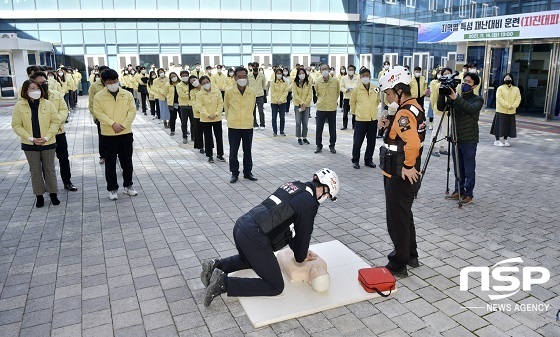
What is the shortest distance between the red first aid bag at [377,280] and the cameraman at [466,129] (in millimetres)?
2887

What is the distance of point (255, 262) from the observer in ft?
13.0

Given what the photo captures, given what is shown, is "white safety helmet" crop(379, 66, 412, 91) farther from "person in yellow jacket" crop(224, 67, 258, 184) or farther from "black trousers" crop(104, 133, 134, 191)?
"black trousers" crop(104, 133, 134, 191)

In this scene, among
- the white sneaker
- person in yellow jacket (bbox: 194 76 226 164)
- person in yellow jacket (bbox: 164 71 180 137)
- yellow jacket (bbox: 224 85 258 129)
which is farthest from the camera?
person in yellow jacket (bbox: 164 71 180 137)

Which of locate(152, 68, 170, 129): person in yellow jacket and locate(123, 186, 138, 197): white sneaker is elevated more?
locate(152, 68, 170, 129): person in yellow jacket

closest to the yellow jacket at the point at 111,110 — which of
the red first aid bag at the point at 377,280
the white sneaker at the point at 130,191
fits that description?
the white sneaker at the point at 130,191

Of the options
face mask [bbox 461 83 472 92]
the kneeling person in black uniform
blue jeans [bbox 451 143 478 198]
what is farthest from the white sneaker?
face mask [bbox 461 83 472 92]

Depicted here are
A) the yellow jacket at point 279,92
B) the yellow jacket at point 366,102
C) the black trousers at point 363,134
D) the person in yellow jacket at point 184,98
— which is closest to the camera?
the yellow jacket at point 366,102

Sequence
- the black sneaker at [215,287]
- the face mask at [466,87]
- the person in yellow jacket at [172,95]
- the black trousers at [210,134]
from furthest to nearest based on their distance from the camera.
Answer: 1. the person in yellow jacket at [172,95]
2. the black trousers at [210,134]
3. the face mask at [466,87]
4. the black sneaker at [215,287]

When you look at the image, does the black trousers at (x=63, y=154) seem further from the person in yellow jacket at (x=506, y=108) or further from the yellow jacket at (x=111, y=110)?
the person in yellow jacket at (x=506, y=108)

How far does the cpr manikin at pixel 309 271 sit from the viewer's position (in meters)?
4.25

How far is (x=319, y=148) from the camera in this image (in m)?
10.7

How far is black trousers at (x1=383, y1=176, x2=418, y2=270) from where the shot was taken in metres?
4.56

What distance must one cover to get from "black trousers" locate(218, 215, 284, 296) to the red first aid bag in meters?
0.84

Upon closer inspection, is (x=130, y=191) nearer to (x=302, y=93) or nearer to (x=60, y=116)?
(x=60, y=116)
